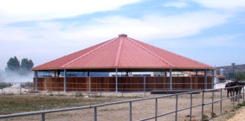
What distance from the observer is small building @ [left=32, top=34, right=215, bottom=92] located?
40.8 meters

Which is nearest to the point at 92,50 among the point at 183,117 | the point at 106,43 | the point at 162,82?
the point at 106,43

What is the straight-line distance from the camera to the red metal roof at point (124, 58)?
137 feet

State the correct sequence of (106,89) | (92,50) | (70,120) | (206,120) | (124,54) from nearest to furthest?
(70,120)
(206,120)
(106,89)
(124,54)
(92,50)

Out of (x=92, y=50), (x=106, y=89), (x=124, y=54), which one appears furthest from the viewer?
(x=92, y=50)

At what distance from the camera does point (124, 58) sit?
43.4 meters

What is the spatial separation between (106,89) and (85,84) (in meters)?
2.51

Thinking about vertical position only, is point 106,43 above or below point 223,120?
above

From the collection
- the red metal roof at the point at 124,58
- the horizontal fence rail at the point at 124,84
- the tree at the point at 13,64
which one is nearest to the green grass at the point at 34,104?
the horizontal fence rail at the point at 124,84

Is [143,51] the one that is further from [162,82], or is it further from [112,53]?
[162,82]

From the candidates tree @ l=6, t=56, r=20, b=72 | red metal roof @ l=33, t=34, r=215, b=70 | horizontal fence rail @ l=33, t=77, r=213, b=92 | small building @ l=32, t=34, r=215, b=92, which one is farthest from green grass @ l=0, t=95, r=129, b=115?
tree @ l=6, t=56, r=20, b=72

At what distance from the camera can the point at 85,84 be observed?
41.3 metres

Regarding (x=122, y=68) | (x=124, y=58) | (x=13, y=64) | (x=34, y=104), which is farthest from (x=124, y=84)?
(x=13, y=64)

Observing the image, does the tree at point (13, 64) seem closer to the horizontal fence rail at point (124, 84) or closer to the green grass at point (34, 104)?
the horizontal fence rail at point (124, 84)

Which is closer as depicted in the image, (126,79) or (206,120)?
(206,120)
